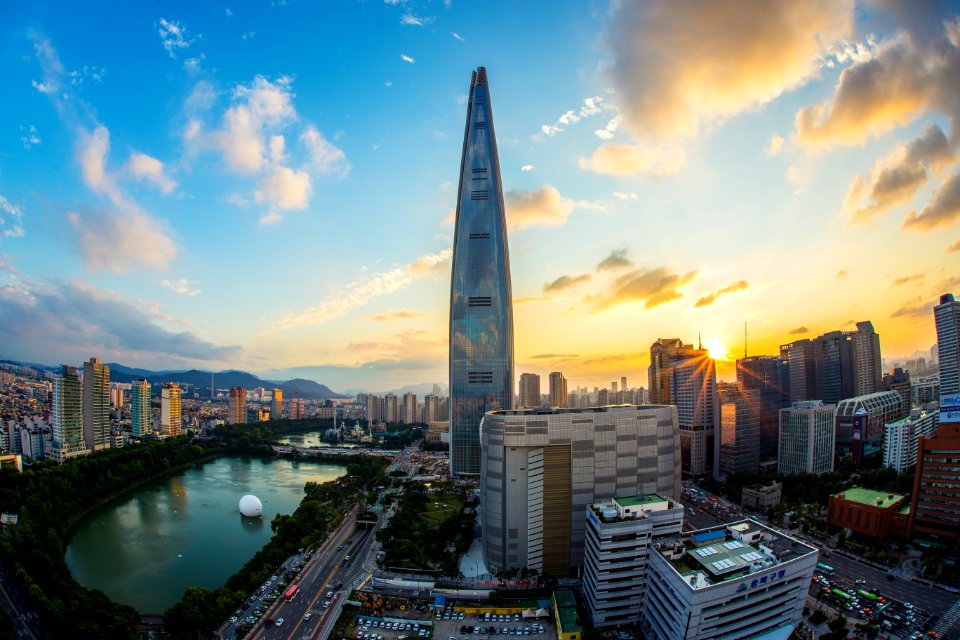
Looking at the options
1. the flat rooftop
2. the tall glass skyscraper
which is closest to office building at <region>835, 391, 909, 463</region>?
the tall glass skyscraper

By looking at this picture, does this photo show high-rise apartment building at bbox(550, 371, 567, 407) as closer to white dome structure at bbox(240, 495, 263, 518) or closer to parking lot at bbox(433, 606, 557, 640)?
white dome structure at bbox(240, 495, 263, 518)

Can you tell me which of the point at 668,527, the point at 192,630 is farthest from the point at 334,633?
the point at 668,527

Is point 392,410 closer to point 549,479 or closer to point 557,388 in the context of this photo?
point 557,388

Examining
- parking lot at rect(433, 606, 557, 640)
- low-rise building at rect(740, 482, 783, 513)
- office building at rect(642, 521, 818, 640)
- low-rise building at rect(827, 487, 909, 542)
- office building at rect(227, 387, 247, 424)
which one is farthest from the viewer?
office building at rect(227, 387, 247, 424)

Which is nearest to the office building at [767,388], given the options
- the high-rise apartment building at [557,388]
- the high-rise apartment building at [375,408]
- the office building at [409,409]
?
the high-rise apartment building at [557,388]

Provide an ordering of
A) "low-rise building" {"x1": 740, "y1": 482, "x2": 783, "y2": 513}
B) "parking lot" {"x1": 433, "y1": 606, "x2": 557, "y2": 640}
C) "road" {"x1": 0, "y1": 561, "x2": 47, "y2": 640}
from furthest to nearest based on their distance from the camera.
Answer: "low-rise building" {"x1": 740, "y1": 482, "x2": 783, "y2": 513}, "road" {"x1": 0, "y1": 561, "x2": 47, "y2": 640}, "parking lot" {"x1": 433, "y1": 606, "x2": 557, "y2": 640}

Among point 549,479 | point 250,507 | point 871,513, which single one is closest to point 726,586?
point 549,479

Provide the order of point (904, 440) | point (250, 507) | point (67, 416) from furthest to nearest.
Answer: point (67, 416) → point (250, 507) → point (904, 440)
